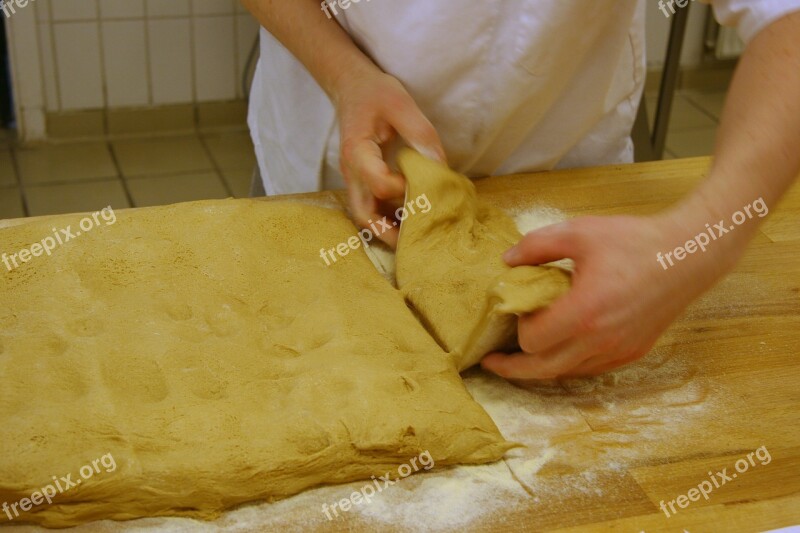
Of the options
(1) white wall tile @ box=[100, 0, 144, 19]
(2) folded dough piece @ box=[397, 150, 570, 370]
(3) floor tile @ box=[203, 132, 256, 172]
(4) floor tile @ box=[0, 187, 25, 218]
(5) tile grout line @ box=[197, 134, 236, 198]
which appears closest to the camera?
(2) folded dough piece @ box=[397, 150, 570, 370]

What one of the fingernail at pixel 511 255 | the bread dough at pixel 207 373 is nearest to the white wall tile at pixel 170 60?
the bread dough at pixel 207 373

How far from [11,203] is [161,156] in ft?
1.77

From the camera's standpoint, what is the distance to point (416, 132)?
1.22 metres

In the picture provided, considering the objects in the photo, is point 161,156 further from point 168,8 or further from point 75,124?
point 168,8

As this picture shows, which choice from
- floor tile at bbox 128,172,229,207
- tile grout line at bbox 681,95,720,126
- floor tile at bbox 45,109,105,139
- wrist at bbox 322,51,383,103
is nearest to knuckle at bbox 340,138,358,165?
wrist at bbox 322,51,383,103

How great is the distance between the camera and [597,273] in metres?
0.87

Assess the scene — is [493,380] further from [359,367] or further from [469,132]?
[469,132]

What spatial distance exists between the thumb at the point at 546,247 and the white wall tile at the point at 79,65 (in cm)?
235

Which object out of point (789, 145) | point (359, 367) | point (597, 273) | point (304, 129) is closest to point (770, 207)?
point (789, 145)

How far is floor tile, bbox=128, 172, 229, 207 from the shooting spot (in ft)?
9.46

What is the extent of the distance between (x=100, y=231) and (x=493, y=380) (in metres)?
0.55

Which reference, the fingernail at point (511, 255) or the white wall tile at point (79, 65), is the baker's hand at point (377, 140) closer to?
the fingernail at point (511, 255)

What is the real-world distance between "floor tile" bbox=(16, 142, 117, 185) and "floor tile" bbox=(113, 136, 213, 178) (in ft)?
0.19

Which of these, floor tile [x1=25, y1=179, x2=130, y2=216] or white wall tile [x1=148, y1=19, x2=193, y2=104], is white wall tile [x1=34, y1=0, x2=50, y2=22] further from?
floor tile [x1=25, y1=179, x2=130, y2=216]
